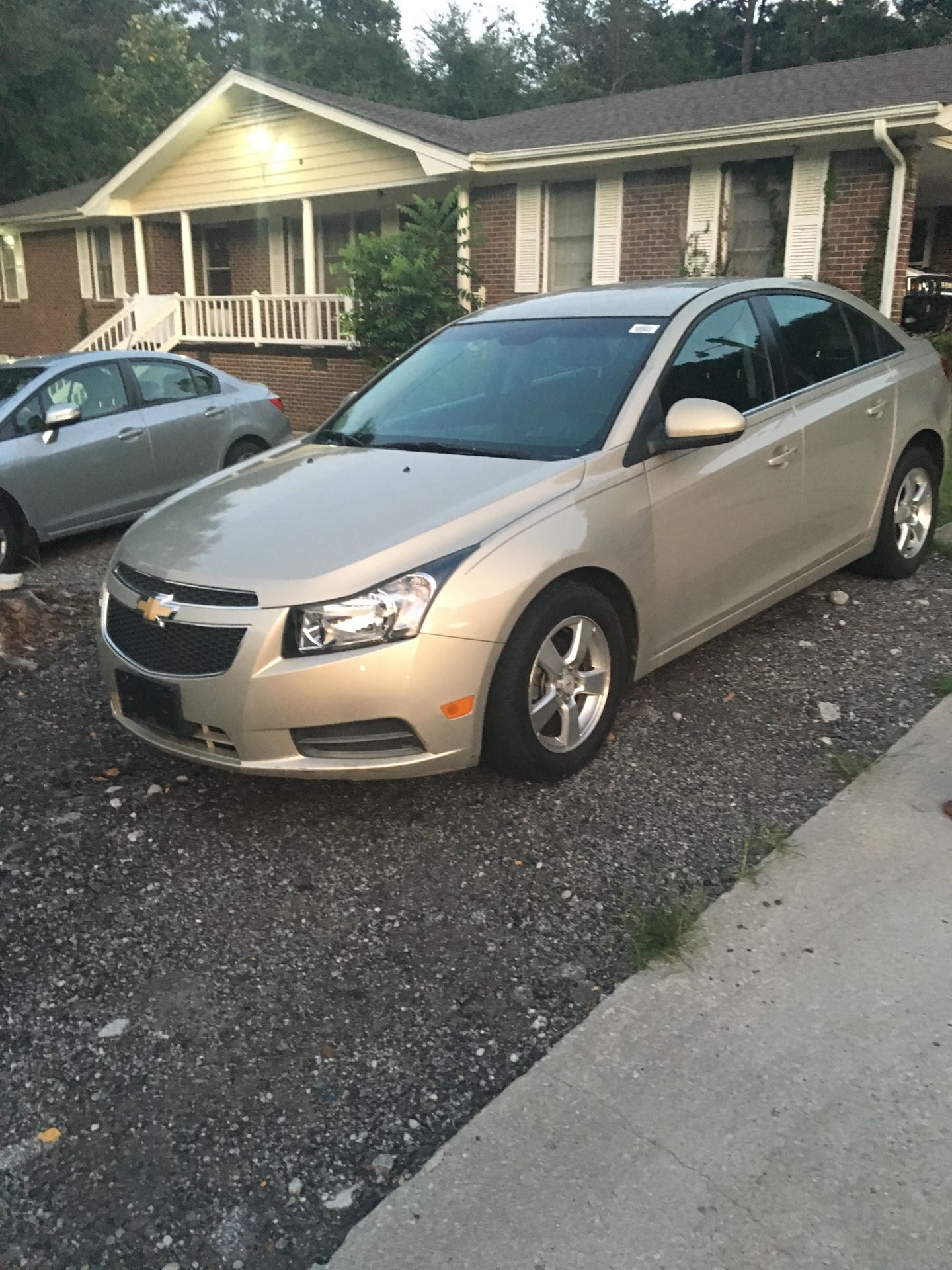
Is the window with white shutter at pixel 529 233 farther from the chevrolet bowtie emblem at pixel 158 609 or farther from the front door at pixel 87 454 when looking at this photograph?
the chevrolet bowtie emblem at pixel 158 609

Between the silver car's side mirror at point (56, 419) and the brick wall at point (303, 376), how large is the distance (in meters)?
7.90

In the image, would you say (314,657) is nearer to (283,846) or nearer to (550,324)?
(283,846)

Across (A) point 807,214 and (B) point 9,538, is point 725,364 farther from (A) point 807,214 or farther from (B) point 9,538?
(A) point 807,214

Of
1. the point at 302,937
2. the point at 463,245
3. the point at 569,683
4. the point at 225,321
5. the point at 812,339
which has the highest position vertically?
the point at 812,339

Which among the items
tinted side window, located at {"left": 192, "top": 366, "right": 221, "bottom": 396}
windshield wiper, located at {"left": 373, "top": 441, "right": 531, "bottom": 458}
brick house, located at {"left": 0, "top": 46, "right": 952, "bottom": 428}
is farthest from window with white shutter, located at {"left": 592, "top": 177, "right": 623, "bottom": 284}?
windshield wiper, located at {"left": 373, "top": 441, "right": 531, "bottom": 458}

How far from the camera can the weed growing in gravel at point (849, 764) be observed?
13.1ft

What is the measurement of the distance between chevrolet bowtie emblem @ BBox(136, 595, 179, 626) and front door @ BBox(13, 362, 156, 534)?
4281 millimetres

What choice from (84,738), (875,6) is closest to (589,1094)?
(84,738)

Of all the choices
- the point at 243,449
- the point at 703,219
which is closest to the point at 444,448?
the point at 243,449

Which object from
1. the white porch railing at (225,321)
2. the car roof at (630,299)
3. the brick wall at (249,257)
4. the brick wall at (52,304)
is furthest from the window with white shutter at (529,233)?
the brick wall at (52,304)

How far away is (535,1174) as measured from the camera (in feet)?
7.61

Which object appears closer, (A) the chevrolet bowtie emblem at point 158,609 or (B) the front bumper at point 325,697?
(B) the front bumper at point 325,697

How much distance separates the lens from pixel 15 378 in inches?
316

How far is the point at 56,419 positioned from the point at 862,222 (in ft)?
30.2
